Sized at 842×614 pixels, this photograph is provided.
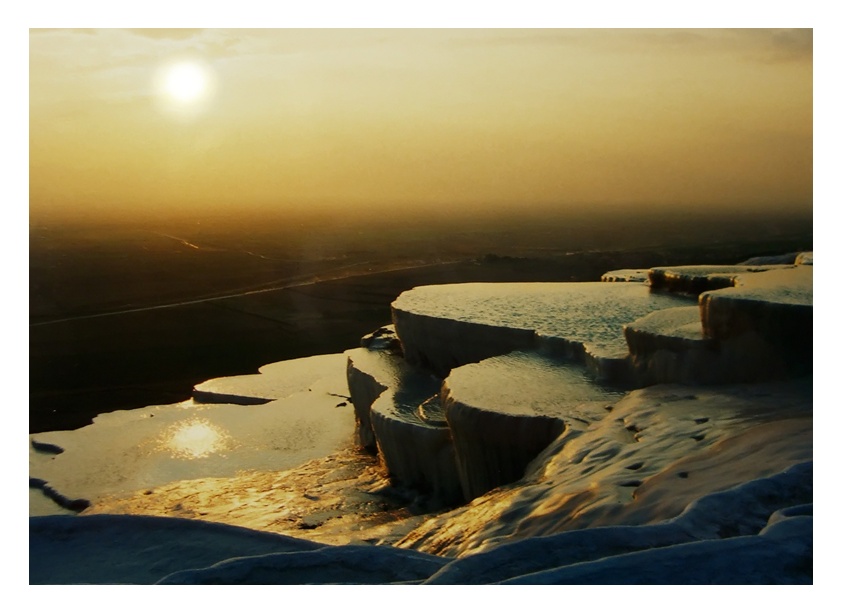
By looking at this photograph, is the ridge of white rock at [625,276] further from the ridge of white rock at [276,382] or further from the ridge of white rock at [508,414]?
the ridge of white rock at [276,382]

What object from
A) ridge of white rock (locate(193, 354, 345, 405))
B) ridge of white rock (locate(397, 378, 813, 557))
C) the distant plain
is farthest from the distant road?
ridge of white rock (locate(397, 378, 813, 557))

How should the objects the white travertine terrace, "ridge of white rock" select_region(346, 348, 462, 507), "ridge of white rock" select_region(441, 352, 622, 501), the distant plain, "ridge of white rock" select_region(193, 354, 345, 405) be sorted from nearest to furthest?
1. the white travertine terrace
2. "ridge of white rock" select_region(441, 352, 622, 501)
3. the distant plain
4. "ridge of white rock" select_region(346, 348, 462, 507)
5. "ridge of white rock" select_region(193, 354, 345, 405)

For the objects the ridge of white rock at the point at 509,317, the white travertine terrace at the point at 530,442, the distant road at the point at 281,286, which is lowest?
the white travertine terrace at the point at 530,442

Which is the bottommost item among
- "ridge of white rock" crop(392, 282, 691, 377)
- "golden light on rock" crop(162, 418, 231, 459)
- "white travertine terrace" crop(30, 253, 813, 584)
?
"golden light on rock" crop(162, 418, 231, 459)

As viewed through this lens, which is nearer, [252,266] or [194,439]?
[252,266]

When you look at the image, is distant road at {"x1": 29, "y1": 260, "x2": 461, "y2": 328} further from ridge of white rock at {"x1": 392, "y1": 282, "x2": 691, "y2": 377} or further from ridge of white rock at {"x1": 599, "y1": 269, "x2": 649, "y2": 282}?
ridge of white rock at {"x1": 599, "y1": 269, "x2": 649, "y2": 282}

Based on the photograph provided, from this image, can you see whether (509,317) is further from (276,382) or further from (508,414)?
(276,382)

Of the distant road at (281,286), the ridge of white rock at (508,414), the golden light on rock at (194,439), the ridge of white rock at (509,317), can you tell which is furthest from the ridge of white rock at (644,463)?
the golden light on rock at (194,439)

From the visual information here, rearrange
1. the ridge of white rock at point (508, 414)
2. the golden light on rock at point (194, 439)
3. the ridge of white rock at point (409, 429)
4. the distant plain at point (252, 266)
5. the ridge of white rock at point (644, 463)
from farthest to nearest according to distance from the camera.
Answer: the golden light on rock at point (194, 439)
the ridge of white rock at point (409, 429)
the distant plain at point (252, 266)
the ridge of white rock at point (508, 414)
the ridge of white rock at point (644, 463)

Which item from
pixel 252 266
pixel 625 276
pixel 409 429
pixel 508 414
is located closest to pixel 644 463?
pixel 508 414
